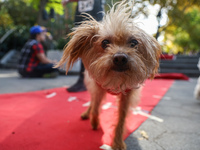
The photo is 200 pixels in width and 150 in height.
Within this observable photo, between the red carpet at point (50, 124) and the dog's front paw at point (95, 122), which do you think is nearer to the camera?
the red carpet at point (50, 124)

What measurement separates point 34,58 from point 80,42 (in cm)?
506

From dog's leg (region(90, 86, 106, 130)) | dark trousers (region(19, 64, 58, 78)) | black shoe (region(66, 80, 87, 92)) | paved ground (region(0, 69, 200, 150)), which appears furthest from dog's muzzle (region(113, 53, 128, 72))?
dark trousers (region(19, 64, 58, 78))

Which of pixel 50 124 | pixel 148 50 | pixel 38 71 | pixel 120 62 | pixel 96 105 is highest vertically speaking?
pixel 148 50

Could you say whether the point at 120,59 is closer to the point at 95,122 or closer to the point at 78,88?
the point at 95,122

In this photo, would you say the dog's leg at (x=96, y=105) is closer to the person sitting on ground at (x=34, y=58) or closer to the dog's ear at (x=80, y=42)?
the dog's ear at (x=80, y=42)

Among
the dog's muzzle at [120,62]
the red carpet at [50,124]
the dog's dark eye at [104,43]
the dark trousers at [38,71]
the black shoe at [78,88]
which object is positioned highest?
the dog's dark eye at [104,43]

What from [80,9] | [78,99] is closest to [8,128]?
[78,99]

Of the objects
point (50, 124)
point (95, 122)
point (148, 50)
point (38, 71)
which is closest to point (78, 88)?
point (50, 124)

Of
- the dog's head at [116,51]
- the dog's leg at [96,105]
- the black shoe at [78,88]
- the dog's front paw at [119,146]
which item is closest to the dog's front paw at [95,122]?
the dog's leg at [96,105]

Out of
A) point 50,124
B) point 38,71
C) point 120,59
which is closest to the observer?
point 120,59

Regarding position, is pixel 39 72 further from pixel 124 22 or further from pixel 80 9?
pixel 124 22

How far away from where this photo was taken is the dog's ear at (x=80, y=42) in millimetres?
1882

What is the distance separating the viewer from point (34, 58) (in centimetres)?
645

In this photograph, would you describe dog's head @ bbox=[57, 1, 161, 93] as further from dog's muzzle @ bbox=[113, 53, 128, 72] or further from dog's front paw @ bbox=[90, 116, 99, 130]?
dog's front paw @ bbox=[90, 116, 99, 130]
